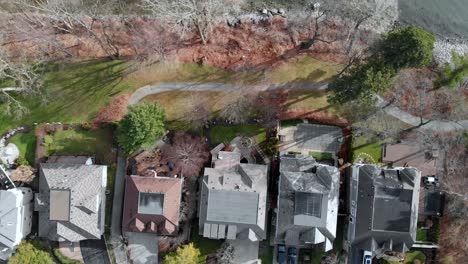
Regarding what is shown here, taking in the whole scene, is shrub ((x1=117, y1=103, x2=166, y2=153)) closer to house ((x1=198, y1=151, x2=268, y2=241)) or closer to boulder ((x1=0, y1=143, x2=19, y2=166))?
house ((x1=198, y1=151, x2=268, y2=241))

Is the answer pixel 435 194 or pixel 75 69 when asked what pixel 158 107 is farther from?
pixel 435 194

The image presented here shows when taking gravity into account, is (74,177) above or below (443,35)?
below

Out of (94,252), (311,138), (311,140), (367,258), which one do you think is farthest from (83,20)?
(367,258)

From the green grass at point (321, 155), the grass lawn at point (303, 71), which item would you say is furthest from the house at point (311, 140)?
the grass lawn at point (303, 71)

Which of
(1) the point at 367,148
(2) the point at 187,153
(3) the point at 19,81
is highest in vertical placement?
(3) the point at 19,81

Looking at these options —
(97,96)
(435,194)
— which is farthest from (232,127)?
(435,194)

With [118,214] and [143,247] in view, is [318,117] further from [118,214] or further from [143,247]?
[118,214]

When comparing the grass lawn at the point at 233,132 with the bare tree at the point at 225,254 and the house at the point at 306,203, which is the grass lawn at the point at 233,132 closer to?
the house at the point at 306,203
